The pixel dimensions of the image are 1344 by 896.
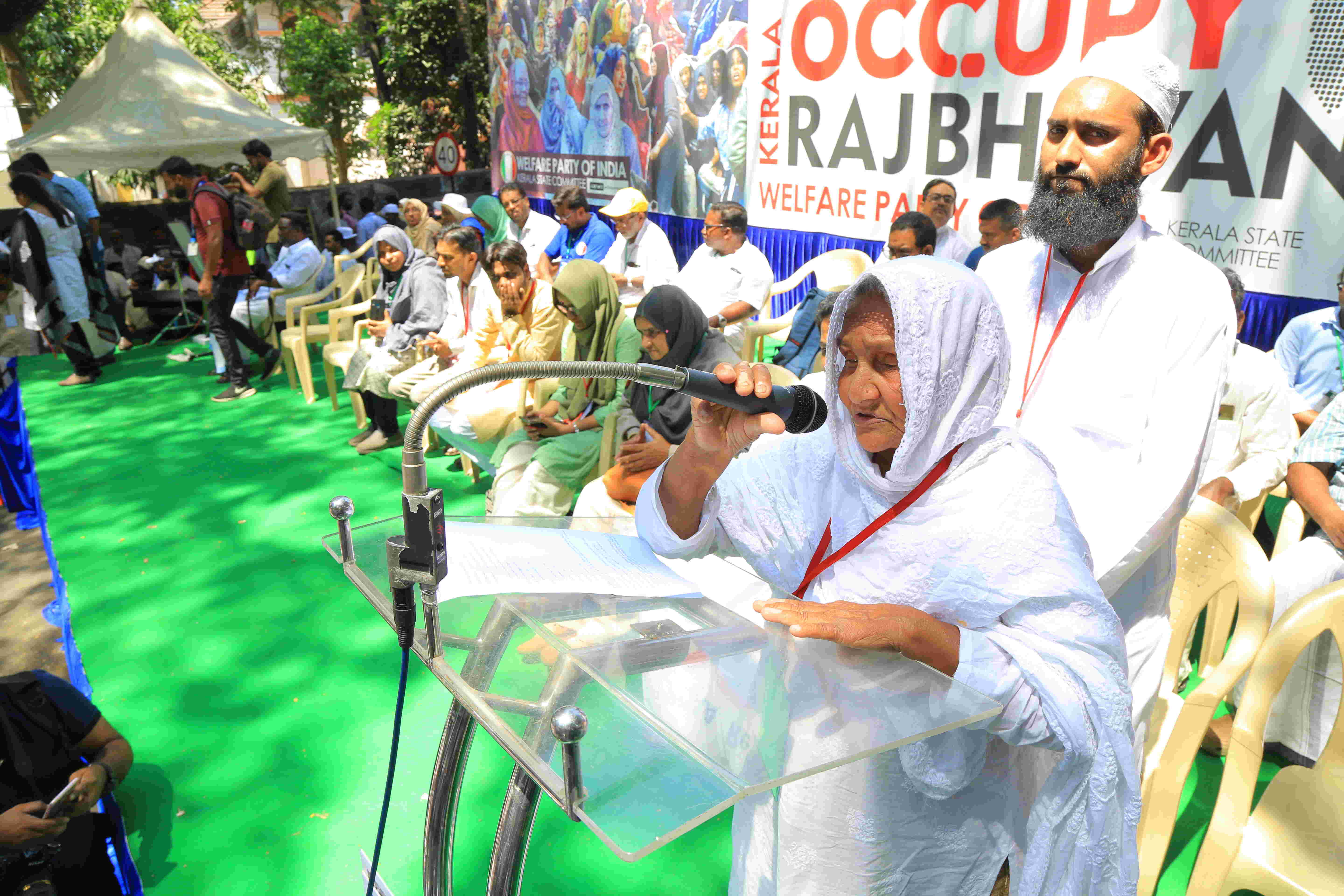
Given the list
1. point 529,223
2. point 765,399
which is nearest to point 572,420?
point 765,399

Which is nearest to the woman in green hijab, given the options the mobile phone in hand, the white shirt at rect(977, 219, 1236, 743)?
the mobile phone in hand

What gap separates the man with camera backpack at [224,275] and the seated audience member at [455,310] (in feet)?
8.19

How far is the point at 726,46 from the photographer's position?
26.2 ft

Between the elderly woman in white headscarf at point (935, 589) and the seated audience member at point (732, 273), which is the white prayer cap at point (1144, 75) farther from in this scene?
the seated audience member at point (732, 273)

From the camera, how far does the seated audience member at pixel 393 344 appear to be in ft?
19.1

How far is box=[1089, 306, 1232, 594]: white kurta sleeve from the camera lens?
1.77 metres

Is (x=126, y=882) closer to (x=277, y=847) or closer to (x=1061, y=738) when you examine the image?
(x=277, y=847)

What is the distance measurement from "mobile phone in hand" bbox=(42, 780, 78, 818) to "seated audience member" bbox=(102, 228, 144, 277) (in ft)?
29.2

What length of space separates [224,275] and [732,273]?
176 inches

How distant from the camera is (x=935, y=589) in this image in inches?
49.4

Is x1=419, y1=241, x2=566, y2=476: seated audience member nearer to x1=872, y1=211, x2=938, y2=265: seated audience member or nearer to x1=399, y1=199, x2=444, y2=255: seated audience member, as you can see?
x1=872, y1=211, x2=938, y2=265: seated audience member

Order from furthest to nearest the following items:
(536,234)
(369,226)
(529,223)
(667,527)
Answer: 1. (369,226)
2. (529,223)
3. (536,234)
4. (667,527)

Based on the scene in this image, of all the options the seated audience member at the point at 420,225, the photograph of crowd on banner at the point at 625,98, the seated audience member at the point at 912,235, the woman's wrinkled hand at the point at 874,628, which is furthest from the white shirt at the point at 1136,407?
the seated audience member at the point at 420,225

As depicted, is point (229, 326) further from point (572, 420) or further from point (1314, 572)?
point (1314, 572)
